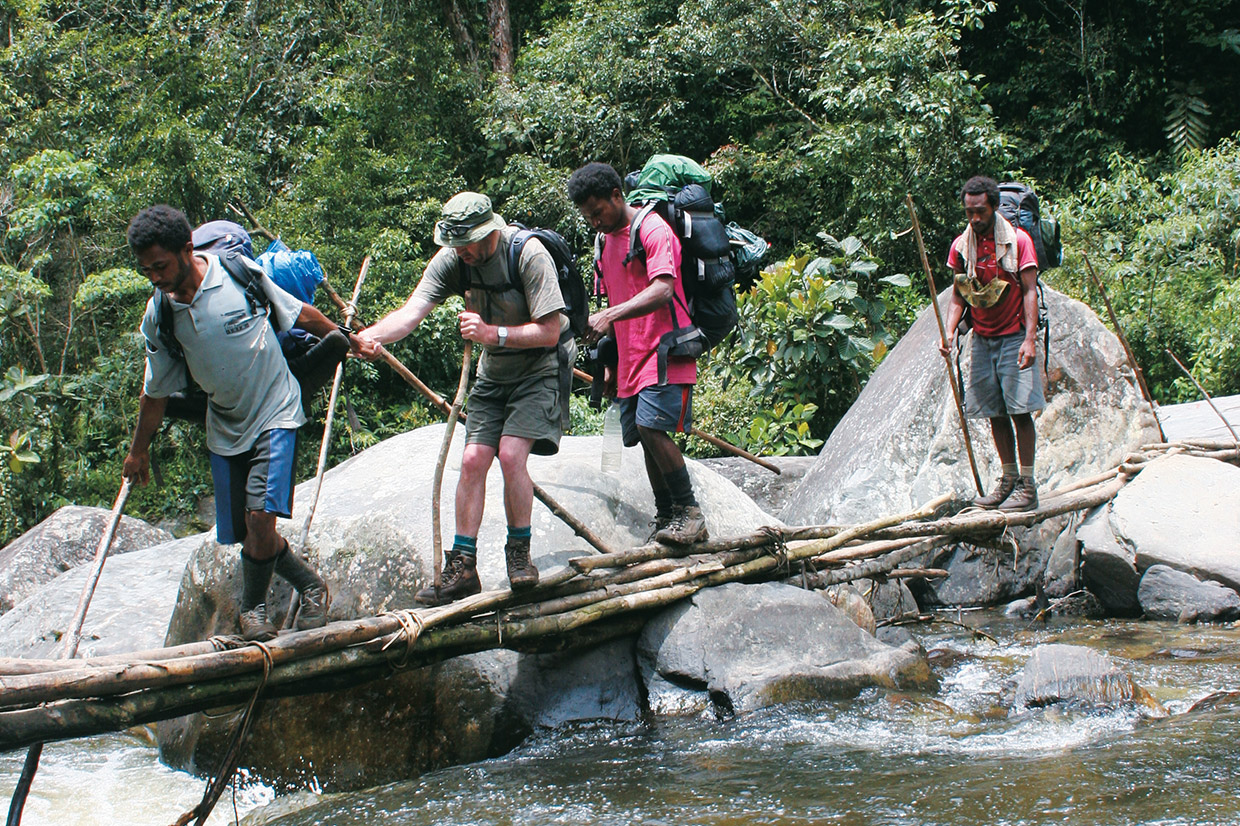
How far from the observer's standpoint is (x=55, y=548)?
8664 mm

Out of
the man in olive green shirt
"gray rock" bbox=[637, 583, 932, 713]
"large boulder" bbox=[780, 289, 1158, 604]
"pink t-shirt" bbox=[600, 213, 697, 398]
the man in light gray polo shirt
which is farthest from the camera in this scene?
"large boulder" bbox=[780, 289, 1158, 604]

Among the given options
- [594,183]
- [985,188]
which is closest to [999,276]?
[985,188]

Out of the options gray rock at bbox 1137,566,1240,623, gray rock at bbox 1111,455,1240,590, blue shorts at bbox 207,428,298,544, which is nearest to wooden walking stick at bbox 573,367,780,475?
blue shorts at bbox 207,428,298,544

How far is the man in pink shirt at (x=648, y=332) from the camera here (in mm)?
4469

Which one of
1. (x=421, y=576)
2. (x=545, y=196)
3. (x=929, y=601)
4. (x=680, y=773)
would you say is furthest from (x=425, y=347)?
(x=680, y=773)

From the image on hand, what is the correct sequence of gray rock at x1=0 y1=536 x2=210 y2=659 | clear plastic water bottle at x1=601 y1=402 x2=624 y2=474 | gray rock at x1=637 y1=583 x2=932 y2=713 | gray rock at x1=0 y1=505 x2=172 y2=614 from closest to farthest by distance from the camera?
gray rock at x1=637 y1=583 x2=932 y2=713
clear plastic water bottle at x1=601 y1=402 x2=624 y2=474
gray rock at x1=0 y1=536 x2=210 y2=659
gray rock at x1=0 y1=505 x2=172 y2=614

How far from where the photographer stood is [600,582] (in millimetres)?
4520

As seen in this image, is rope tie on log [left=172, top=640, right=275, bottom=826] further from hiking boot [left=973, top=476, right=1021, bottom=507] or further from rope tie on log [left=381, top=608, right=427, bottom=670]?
hiking boot [left=973, top=476, right=1021, bottom=507]

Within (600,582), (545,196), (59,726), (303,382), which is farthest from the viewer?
(545,196)

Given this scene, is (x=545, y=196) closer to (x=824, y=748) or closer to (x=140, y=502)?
(x=140, y=502)

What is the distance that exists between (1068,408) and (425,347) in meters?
8.03

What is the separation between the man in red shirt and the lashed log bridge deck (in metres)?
0.45

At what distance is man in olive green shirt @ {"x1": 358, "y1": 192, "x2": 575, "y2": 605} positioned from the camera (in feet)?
13.4

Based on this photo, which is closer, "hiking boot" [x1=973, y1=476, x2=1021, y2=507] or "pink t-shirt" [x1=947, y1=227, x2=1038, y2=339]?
"pink t-shirt" [x1=947, y1=227, x2=1038, y2=339]
